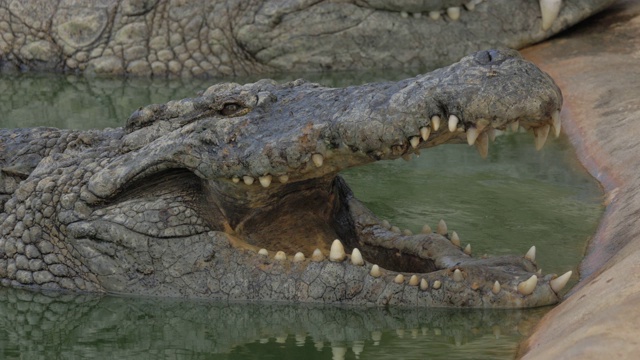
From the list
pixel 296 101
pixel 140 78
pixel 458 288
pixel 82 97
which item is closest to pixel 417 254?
pixel 458 288

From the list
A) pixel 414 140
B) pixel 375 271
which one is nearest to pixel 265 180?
pixel 375 271

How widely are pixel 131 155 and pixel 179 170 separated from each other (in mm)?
227

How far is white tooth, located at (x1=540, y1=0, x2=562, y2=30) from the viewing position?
1012 cm

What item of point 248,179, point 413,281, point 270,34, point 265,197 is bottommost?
point 270,34

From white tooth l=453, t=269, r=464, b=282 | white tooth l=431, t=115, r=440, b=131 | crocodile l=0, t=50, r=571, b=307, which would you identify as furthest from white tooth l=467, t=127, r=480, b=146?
white tooth l=453, t=269, r=464, b=282

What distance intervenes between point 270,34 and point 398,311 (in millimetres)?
6082

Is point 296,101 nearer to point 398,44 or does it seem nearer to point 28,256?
point 28,256

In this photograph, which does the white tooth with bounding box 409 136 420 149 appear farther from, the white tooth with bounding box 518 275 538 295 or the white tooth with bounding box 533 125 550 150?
the white tooth with bounding box 518 275 538 295

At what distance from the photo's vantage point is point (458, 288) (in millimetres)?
4539

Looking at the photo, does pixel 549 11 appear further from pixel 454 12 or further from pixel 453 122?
pixel 453 122

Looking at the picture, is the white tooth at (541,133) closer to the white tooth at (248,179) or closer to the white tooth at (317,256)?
the white tooth at (317,256)

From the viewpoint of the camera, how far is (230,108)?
4812 millimetres

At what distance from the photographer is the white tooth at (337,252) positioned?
15.3ft

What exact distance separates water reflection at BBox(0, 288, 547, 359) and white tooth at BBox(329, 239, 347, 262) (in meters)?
0.20
